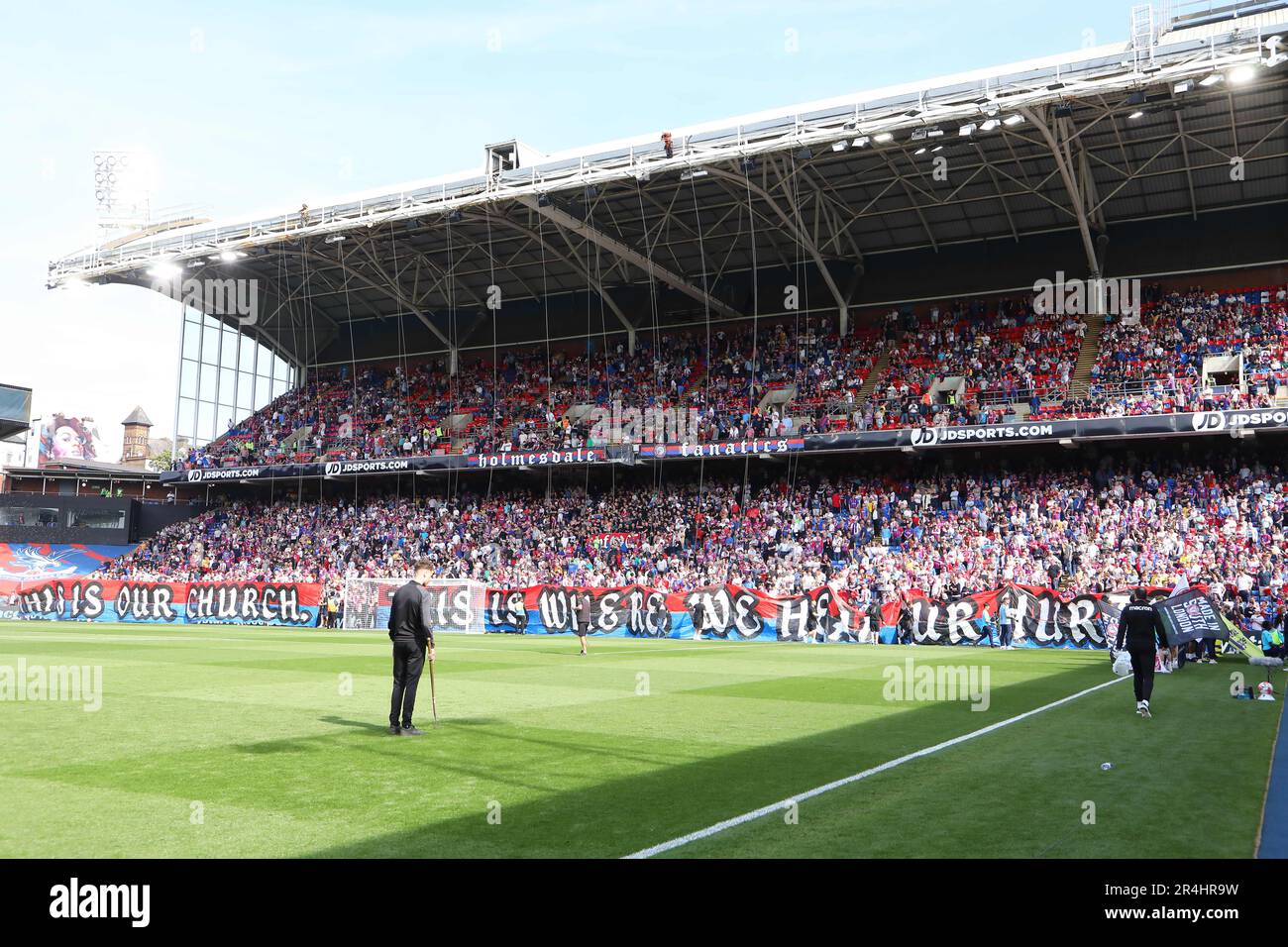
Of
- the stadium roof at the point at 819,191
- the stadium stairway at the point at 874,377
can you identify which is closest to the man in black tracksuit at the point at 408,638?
the stadium roof at the point at 819,191

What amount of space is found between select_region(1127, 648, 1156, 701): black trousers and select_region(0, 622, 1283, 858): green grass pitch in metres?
0.49

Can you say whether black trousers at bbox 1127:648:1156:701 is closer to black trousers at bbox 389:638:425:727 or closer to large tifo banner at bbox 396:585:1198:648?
black trousers at bbox 389:638:425:727

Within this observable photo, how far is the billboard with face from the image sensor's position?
394 feet

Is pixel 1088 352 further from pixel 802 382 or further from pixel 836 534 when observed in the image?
pixel 836 534

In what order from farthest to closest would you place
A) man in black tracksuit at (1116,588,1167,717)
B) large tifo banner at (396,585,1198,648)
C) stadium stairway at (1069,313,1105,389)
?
stadium stairway at (1069,313,1105,389)
large tifo banner at (396,585,1198,648)
man in black tracksuit at (1116,588,1167,717)

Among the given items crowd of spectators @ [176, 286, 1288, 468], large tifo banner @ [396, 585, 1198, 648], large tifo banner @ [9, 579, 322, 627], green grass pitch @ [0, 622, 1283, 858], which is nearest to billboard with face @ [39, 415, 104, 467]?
crowd of spectators @ [176, 286, 1288, 468]

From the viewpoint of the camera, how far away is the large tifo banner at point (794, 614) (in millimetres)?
30234

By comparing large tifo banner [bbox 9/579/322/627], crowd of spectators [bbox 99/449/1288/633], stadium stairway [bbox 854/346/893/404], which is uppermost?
stadium stairway [bbox 854/346/893/404]

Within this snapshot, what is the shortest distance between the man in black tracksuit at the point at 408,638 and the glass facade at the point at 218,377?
56.6 m

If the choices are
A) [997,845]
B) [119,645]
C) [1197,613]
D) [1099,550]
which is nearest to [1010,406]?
[1099,550]

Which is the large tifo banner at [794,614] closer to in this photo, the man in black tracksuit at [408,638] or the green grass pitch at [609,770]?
the green grass pitch at [609,770]

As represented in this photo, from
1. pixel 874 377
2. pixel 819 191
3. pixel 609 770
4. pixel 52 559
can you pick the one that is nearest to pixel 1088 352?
pixel 874 377

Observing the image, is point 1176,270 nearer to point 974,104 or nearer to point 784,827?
point 974,104

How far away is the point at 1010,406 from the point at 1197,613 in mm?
21789
